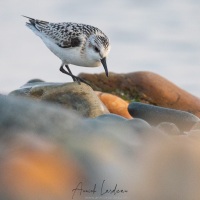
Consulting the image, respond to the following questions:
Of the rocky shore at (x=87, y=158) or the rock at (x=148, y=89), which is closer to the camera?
the rocky shore at (x=87, y=158)

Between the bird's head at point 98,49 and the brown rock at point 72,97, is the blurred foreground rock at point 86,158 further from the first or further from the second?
the bird's head at point 98,49

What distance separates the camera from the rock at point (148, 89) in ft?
70.2

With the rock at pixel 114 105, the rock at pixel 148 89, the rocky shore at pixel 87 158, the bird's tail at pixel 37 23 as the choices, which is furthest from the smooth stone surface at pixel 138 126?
the rock at pixel 148 89

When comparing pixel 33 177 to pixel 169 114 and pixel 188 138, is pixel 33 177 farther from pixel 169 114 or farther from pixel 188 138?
pixel 169 114

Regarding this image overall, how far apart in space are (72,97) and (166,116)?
2.04 m

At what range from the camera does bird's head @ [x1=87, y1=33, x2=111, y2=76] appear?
1348 centimetres

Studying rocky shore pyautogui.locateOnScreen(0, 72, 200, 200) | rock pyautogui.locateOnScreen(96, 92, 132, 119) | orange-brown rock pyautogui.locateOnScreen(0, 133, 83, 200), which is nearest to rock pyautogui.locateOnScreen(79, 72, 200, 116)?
rock pyautogui.locateOnScreen(96, 92, 132, 119)

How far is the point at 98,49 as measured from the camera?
13.5 m

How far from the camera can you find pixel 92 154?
552 centimetres

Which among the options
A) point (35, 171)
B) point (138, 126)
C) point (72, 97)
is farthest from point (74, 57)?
point (35, 171)

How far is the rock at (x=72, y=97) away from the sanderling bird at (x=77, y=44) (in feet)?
1.84

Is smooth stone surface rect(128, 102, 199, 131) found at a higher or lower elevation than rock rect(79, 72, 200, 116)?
higher

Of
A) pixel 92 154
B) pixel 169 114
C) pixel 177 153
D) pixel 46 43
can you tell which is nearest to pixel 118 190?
pixel 92 154

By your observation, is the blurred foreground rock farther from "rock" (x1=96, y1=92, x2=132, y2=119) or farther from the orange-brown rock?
"rock" (x1=96, y1=92, x2=132, y2=119)
